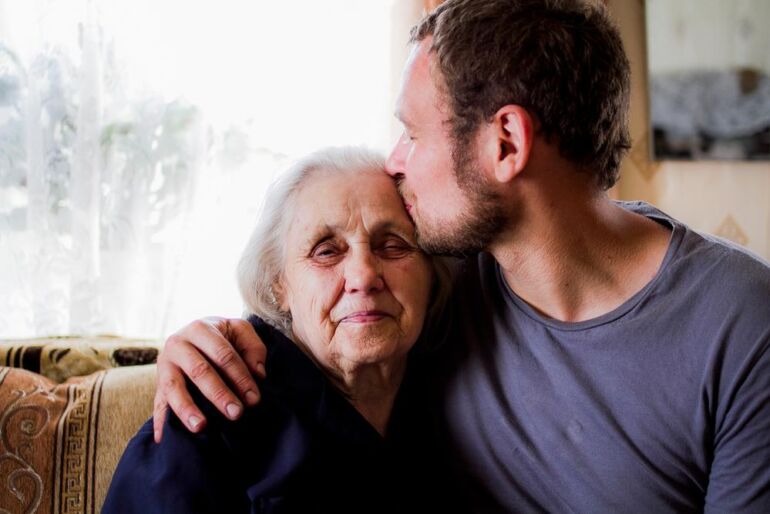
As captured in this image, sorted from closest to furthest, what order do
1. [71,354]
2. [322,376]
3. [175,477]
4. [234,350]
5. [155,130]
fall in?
[175,477], [234,350], [322,376], [71,354], [155,130]

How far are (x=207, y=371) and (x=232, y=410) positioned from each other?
3.2 inches

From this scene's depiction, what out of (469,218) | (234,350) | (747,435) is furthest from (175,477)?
(747,435)

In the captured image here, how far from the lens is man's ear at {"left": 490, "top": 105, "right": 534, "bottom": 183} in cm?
124

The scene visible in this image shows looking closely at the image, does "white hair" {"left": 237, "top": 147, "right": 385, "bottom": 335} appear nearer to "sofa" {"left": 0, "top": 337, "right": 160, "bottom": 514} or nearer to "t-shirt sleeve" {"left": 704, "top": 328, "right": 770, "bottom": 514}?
"sofa" {"left": 0, "top": 337, "right": 160, "bottom": 514}

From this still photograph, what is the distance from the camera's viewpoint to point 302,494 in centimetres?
119

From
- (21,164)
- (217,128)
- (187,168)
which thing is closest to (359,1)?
(217,128)

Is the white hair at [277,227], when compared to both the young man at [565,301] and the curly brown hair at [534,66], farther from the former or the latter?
the curly brown hair at [534,66]

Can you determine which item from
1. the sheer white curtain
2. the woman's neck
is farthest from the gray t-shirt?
Result: the sheer white curtain

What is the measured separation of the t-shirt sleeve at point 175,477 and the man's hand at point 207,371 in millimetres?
27

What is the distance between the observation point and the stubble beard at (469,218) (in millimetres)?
1268

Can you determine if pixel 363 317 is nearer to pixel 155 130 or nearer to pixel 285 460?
pixel 285 460

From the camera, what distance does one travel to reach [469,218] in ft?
4.17

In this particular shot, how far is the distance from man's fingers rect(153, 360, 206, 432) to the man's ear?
652 mm

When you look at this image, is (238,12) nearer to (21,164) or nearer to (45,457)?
(21,164)
